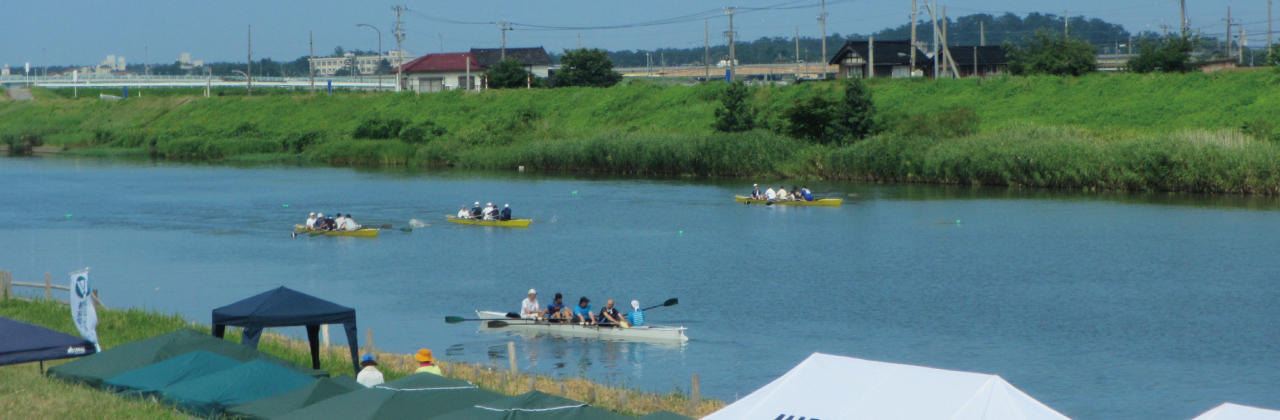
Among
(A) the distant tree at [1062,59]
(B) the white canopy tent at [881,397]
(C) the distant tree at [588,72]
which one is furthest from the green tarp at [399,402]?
(C) the distant tree at [588,72]

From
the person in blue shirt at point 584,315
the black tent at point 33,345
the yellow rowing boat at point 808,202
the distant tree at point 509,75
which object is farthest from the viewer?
the distant tree at point 509,75

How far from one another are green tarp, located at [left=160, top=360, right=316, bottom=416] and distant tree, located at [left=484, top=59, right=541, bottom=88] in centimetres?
8339

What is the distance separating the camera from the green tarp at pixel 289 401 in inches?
485

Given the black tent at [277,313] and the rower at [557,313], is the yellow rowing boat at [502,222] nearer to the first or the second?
the rower at [557,313]

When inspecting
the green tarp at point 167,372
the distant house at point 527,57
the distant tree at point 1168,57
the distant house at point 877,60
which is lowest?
the green tarp at point 167,372

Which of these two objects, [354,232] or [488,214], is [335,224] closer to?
[354,232]

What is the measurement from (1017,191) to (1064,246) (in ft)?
60.3

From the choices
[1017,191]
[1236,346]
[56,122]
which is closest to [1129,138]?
[1017,191]

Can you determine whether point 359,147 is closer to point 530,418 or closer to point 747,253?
point 747,253

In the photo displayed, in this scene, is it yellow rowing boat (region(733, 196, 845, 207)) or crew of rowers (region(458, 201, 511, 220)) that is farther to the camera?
yellow rowing boat (region(733, 196, 845, 207))

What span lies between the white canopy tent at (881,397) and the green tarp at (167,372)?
674 centimetres

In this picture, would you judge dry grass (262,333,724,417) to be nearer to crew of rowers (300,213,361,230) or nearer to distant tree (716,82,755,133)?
crew of rowers (300,213,361,230)

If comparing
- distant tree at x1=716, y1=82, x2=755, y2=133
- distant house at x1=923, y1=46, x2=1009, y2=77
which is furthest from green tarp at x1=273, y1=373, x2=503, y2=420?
distant house at x1=923, y1=46, x2=1009, y2=77

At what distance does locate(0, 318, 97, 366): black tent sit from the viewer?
13.6 meters
